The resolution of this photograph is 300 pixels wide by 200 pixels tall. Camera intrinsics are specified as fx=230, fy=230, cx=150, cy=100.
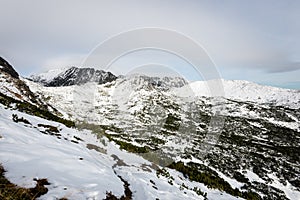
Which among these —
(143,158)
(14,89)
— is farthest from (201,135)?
(143,158)

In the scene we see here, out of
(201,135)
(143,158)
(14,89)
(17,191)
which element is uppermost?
(201,135)

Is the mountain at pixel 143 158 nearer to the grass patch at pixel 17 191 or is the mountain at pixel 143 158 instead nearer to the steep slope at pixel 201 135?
→ the grass patch at pixel 17 191

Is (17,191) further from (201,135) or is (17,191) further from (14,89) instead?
(201,135)

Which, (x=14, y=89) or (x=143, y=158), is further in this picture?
(x=14, y=89)

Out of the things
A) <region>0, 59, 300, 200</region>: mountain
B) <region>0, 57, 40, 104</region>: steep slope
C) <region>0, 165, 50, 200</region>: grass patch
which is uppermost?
<region>0, 57, 40, 104</region>: steep slope

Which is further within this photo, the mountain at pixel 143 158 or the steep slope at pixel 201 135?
the steep slope at pixel 201 135

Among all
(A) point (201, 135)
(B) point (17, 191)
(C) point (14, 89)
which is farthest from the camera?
(A) point (201, 135)

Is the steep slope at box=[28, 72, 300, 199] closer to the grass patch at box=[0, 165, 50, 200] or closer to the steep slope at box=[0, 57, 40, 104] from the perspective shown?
the steep slope at box=[0, 57, 40, 104]

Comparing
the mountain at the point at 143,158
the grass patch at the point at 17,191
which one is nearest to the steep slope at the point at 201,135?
the mountain at the point at 143,158

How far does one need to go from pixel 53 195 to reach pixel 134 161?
1003 centimetres

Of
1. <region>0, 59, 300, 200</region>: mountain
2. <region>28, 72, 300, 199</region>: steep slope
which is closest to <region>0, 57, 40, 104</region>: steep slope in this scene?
<region>0, 59, 300, 200</region>: mountain

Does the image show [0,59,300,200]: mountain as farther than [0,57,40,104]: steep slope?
No

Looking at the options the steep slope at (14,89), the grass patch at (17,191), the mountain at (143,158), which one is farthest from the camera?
the steep slope at (14,89)

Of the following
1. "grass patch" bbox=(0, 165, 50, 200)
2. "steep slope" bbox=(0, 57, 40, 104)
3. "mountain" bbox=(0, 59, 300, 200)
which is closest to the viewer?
"grass patch" bbox=(0, 165, 50, 200)
